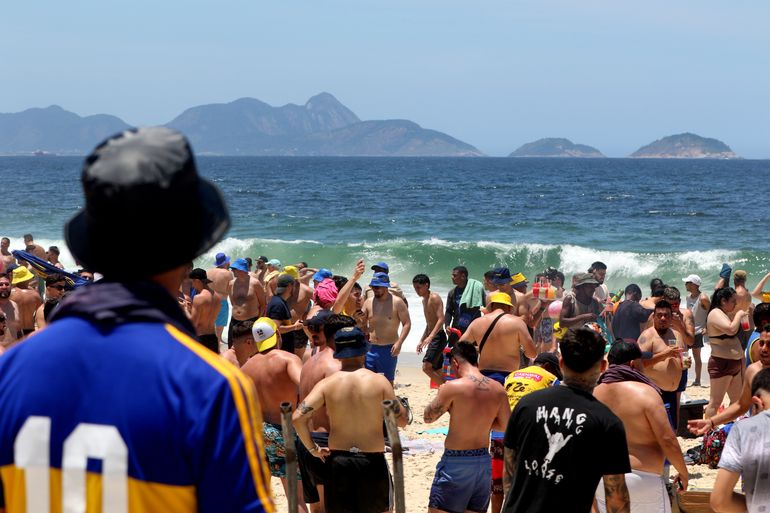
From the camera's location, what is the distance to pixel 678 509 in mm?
5582

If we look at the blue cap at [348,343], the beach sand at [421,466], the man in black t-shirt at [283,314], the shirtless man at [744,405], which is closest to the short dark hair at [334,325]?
the blue cap at [348,343]

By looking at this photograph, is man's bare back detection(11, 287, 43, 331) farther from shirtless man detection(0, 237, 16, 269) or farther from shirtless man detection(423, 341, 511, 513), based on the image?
shirtless man detection(423, 341, 511, 513)

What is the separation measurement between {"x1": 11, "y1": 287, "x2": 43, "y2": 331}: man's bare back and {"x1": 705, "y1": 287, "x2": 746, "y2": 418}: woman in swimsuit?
7.00 metres

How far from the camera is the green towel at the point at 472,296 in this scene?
10.5 metres

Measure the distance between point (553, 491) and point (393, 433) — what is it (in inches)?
44.2

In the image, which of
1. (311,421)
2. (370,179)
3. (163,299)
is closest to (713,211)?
(370,179)

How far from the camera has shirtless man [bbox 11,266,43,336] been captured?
1021cm

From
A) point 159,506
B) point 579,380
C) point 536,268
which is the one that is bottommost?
point 536,268

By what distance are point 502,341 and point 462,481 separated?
2225 millimetres

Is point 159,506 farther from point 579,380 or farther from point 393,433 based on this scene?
point 393,433

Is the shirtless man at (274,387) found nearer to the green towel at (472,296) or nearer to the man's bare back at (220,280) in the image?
the green towel at (472,296)

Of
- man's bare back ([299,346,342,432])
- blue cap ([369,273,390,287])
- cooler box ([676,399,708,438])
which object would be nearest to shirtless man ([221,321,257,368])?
man's bare back ([299,346,342,432])

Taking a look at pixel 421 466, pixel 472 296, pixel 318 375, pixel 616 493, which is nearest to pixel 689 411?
pixel 472 296

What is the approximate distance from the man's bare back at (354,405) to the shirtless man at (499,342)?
2.41 meters
